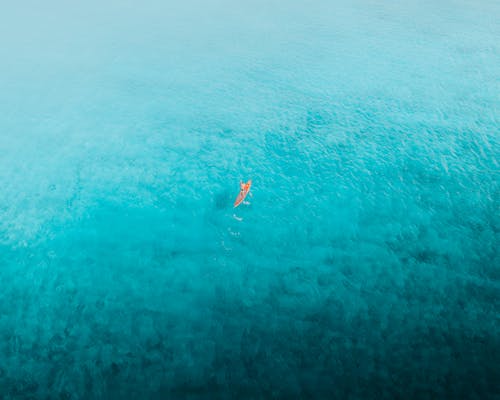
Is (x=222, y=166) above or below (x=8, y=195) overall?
above

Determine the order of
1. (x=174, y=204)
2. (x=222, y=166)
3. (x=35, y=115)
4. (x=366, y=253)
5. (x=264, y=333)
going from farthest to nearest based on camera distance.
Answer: (x=35, y=115) → (x=222, y=166) → (x=174, y=204) → (x=366, y=253) → (x=264, y=333)

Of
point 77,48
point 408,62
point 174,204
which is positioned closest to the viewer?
point 174,204

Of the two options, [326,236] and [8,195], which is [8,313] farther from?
[326,236]

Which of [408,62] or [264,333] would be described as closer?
[264,333]

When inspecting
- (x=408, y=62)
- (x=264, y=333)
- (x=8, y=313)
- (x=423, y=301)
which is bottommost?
(x=8, y=313)

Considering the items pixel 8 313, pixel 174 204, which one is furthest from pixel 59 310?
pixel 174 204

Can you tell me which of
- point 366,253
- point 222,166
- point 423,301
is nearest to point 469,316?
point 423,301
